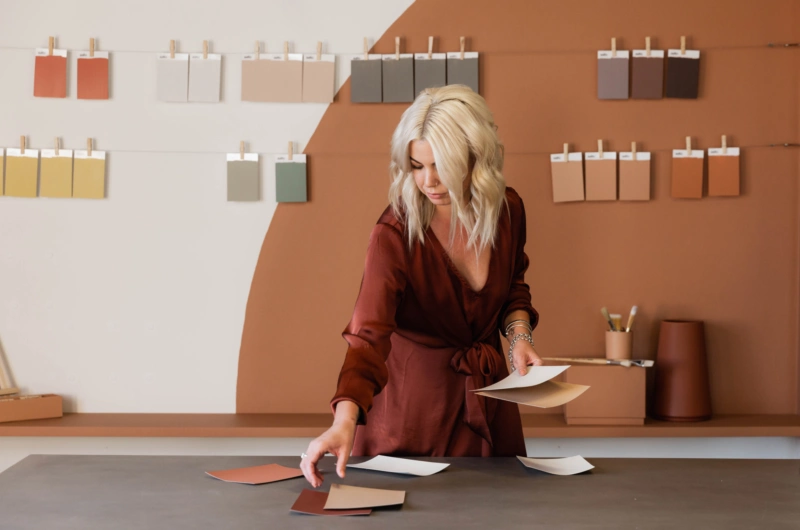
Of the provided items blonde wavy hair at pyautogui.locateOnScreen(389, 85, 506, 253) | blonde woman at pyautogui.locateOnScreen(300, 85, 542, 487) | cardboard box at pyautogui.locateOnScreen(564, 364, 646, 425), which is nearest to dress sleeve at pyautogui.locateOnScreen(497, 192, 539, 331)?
blonde woman at pyautogui.locateOnScreen(300, 85, 542, 487)

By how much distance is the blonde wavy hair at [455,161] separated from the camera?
1.79 meters

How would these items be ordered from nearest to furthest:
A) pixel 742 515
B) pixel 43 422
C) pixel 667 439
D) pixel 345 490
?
1. pixel 742 515
2. pixel 345 490
3. pixel 43 422
4. pixel 667 439

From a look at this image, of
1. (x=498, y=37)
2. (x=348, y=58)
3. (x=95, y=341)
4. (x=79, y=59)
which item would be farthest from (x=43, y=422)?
(x=498, y=37)

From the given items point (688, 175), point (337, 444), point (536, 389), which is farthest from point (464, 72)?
point (337, 444)

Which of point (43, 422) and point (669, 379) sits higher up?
point (669, 379)

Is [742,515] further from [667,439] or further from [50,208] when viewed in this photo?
[50,208]

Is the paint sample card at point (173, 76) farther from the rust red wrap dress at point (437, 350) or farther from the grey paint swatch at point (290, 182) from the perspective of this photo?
the rust red wrap dress at point (437, 350)

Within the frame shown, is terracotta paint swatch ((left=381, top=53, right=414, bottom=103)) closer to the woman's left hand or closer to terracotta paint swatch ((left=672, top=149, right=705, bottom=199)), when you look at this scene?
terracotta paint swatch ((left=672, top=149, right=705, bottom=199))

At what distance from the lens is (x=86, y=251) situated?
3.18 meters

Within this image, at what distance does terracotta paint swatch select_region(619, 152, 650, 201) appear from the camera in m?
3.09

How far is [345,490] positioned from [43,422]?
1996mm

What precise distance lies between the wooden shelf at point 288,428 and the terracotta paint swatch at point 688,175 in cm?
89

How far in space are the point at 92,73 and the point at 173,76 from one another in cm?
32

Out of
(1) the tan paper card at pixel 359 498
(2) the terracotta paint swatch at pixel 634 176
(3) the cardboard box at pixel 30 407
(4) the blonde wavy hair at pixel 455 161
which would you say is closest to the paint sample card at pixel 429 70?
(2) the terracotta paint swatch at pixel 634 176
